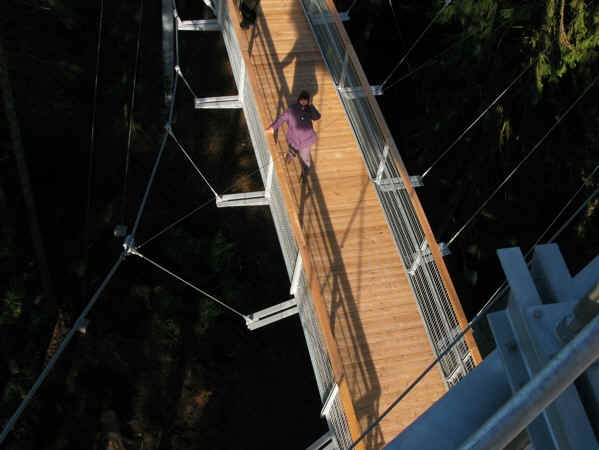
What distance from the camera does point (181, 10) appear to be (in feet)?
46.8

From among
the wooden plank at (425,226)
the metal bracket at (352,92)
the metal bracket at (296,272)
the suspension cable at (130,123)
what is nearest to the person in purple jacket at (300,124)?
the wooden plank at (425,226)

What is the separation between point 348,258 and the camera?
297 inches

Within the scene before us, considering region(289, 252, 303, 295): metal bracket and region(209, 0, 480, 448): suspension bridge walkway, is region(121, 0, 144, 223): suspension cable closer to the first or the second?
region(209, 0, 480, 448): suspension bridge walkway

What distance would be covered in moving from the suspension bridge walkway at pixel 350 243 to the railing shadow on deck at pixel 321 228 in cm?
1

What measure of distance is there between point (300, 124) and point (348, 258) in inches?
76.6

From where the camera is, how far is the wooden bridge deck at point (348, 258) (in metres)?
6.63

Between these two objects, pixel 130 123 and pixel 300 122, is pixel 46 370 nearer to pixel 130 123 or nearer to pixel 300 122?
pixel 300 122

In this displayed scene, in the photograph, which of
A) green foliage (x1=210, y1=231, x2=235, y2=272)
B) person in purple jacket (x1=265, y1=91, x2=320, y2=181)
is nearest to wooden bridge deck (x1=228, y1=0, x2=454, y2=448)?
person in purple jacket (x1=265, y1=91, x2=320, y2=181)

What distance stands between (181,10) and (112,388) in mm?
9678

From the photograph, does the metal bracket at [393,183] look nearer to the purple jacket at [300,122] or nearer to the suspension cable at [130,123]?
the purple jacket at [300,122]

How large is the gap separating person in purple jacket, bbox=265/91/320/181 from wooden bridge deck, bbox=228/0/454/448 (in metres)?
0.29

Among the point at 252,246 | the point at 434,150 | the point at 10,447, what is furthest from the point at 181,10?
the point at 10,447

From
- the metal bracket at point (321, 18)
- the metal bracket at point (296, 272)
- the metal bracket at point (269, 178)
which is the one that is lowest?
the metal bracket at point (296, 272)

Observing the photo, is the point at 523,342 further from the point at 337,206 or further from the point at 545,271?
the point at 337,206
